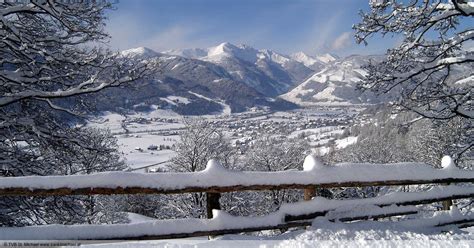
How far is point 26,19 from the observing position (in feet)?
28.0

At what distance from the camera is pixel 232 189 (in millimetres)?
5281

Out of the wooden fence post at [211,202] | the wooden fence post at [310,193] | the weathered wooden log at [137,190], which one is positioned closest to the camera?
the weathered wooden log at [137,190]

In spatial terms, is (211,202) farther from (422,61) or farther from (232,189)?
(422,61)

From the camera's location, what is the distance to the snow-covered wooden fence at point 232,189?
4703 millimetres

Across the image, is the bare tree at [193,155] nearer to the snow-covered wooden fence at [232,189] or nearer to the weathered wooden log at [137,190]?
the snow-covered wooden fence at [232,189]

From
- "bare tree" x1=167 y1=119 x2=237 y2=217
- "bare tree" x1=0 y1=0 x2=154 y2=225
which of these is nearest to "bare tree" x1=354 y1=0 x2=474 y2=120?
"bare tree" x1=0 y1=0 x2=154 y2=225

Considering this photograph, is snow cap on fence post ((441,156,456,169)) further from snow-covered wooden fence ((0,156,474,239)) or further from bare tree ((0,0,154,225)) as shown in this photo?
bare tree ((0,0,154,225))

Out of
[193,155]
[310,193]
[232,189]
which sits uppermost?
[193,155]

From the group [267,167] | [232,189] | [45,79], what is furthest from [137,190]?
[267,167]

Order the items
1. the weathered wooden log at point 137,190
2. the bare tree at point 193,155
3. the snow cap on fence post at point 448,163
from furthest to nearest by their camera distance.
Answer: the bare tree at point 193,155 → the snow cap on fence post at point 448,163 → the weathered wooden log at point 137,190

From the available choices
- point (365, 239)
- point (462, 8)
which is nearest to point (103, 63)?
point (365, 239)

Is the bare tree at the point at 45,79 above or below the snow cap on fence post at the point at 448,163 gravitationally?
above

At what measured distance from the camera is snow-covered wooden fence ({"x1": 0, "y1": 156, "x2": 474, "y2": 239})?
15.4 feet

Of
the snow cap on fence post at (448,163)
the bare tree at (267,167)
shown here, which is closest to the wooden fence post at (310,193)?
the snow cap on fence post at (448,163)
